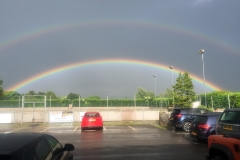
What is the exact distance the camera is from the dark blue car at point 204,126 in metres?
12.4

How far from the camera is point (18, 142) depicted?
3.81m

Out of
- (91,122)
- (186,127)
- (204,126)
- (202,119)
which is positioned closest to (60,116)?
(91,122)

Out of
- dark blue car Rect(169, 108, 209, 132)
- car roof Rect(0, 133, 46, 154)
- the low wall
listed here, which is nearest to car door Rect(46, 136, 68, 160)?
car roof Rect(0, 133, 46, 154)

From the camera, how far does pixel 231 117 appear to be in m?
6.18

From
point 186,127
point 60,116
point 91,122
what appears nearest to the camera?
point 186,127

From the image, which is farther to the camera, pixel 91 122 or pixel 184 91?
pixel 184 91

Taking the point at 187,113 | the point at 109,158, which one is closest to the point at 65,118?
the point at 187,113

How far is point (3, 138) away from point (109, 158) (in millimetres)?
5485

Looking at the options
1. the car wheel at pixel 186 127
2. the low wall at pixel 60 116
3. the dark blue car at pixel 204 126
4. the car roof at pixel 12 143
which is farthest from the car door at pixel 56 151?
the low wall at pixel 60 116

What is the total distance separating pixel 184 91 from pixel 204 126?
26.1 m

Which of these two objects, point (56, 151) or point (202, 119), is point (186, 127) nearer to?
point (202, 119)

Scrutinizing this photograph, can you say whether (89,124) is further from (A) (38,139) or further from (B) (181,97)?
(B) (181,97)

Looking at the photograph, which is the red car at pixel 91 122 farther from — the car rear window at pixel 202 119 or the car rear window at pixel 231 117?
the car rear window at pixel 231 117

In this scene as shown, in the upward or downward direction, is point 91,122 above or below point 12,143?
below
